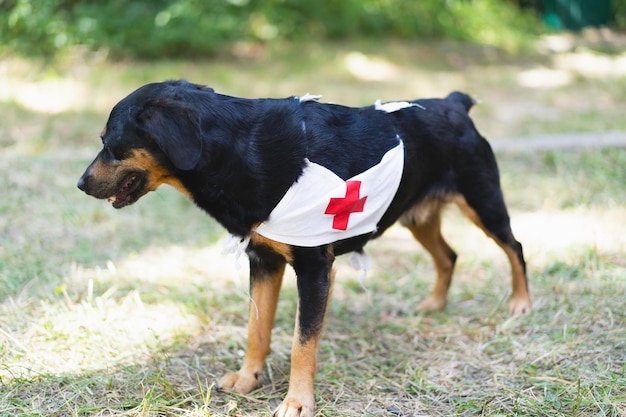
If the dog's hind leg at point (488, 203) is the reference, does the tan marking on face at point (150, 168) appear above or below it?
above

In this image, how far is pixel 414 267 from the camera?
5746 millimetres

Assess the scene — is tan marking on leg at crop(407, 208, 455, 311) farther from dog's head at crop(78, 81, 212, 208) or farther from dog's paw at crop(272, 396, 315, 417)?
dog's head at crop(78, 81, 212, 208)

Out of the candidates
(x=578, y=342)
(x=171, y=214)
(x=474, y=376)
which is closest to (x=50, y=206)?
(x=171, y=214)

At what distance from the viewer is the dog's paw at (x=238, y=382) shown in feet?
12.6

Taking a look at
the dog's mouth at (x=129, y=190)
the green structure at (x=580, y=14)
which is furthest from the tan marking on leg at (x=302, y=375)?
the green structure at (x=580, y=14)

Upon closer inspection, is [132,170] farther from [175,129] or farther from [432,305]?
[432,305]

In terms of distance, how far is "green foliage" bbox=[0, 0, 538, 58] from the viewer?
10836 mm

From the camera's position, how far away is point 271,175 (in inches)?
138

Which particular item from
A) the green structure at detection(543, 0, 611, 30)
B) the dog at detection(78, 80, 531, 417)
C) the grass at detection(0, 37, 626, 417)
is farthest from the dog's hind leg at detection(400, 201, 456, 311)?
the green structure at detection(543, 0, 611, 30)

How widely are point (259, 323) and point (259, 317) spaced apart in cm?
3

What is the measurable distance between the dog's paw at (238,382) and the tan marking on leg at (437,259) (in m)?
1.56

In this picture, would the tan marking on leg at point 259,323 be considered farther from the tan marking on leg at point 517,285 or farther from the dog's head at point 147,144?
the tan marking on leg at point 517,285

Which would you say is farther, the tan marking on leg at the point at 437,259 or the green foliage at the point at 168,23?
the green foliage at the point at 168,23

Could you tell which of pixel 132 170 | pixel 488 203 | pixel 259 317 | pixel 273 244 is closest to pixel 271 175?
pixel 273 244
